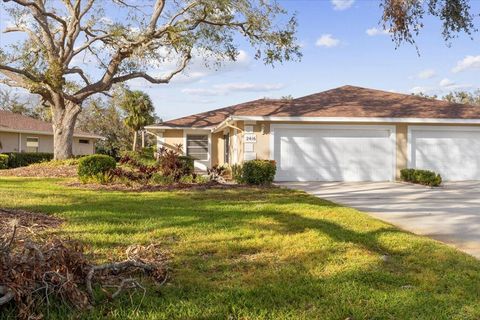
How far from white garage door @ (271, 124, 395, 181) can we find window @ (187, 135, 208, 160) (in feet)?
28.9

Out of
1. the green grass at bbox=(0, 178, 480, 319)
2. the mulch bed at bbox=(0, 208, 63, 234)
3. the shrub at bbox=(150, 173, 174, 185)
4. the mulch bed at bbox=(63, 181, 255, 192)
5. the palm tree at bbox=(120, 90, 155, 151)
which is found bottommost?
the green grass at bbox=(0, 178, 480, 319)

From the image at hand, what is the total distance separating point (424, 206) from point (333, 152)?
24.9 feet

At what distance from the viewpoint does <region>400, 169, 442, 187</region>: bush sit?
15570 mm

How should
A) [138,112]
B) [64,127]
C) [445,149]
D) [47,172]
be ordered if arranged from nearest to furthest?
[445,149] < [47,172] < [64,127] < [138,112]

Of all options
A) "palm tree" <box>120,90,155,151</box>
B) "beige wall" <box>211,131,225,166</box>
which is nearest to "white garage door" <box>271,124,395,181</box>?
"beige wall" <box>211,131,225,166</box>

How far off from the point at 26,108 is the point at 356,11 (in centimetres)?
4903

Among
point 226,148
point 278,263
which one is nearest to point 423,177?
point 226,148

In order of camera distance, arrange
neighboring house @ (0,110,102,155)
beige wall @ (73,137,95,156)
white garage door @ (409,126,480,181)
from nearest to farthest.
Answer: white garage door @ (409,126,480,181)
neighboring house @ (0,110,102,155)
beige wall @ (73,137,95,156)

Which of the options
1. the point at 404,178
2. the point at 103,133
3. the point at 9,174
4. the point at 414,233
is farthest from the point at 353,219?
the point at 103,133

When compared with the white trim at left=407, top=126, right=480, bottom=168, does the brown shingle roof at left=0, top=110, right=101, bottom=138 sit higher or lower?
higher

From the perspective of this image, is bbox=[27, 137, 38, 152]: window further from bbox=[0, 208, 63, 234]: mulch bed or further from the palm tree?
bbox=[0, 208, 63, 234]: mulch bed

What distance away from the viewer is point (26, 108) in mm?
52000

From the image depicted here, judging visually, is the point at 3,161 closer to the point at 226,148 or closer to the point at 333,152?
the point at 226,148

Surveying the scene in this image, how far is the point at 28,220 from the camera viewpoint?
705 centimetres
